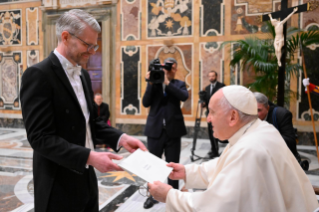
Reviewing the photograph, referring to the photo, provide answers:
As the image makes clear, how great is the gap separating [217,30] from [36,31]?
615cm

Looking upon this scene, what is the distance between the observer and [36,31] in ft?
32.4

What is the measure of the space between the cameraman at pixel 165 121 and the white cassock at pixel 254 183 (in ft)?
6.03

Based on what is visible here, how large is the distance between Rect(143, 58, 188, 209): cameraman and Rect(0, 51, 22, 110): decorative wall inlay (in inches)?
320

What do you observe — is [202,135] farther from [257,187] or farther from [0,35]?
[0,35]

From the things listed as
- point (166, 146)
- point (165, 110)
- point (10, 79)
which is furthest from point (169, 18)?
point (10, 79)

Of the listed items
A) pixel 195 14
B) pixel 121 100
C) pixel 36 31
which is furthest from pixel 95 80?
pixel 195 14

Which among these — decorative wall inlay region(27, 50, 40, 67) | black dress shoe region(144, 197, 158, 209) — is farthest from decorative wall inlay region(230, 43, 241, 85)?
decorative wall inlay region(27, 50, 40, 67)

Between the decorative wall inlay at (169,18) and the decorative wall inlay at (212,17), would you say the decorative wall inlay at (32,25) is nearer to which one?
the decorative wall inlay at (169,18)

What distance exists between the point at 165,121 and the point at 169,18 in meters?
5.61

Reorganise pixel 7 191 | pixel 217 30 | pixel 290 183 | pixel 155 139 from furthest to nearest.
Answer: pixel 217 30 → pixel 7 191 → pixel 155 139 → pixel 290 183

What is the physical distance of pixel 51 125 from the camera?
1521 millimetres

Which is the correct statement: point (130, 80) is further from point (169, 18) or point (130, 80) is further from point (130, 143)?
point (130, 143)

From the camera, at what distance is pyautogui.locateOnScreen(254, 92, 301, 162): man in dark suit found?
3424mm

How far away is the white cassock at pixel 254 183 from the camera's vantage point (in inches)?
57.1
